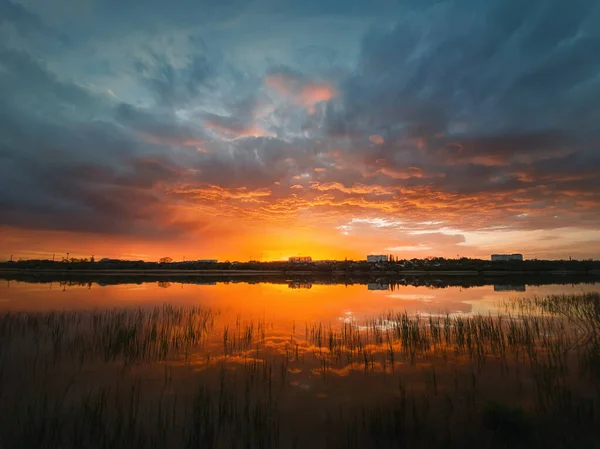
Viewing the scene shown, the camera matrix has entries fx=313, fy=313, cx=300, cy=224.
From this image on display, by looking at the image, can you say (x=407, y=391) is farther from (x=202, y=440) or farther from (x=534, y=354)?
(x=534, y=354)

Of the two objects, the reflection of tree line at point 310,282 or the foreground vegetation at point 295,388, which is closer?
the foreground vegetation at point 295,388

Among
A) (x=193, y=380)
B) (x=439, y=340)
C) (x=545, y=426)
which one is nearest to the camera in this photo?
(x=545, y=426)

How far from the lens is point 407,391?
1095cm

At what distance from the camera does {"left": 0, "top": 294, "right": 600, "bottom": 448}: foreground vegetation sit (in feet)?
26.2

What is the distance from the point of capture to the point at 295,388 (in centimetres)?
1112

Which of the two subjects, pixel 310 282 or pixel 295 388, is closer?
pixel 295 388

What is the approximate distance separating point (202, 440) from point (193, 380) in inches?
169

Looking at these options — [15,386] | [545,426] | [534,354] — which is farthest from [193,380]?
[534,354]

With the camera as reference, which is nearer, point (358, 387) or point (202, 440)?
point (202, 440)

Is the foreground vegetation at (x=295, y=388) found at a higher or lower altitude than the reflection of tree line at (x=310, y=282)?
lower

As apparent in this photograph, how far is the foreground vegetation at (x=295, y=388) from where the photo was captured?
7992 mm

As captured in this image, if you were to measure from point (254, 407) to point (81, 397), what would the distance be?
18.3ft

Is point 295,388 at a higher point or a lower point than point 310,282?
lower

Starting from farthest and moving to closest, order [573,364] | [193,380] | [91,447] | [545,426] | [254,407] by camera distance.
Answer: [573,364] → [193,380] → [254,407] → [545,426] → [91,447]
